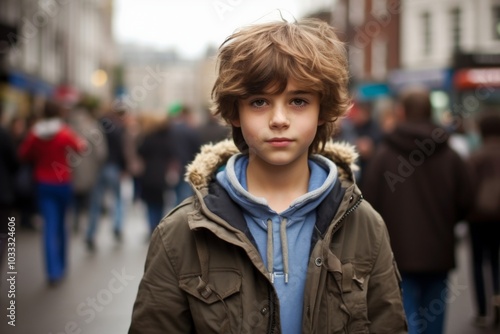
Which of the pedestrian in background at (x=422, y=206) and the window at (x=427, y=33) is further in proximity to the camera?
the window at (x=427, y=33)

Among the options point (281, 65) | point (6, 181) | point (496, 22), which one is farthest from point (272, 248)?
point (496, 22)

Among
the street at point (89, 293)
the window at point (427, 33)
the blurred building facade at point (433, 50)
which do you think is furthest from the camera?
the window at point (427, 33)

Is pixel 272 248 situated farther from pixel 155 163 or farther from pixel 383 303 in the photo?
pixel 155 163

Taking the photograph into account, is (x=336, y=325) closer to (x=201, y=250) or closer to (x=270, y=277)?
(x=270, y=277)

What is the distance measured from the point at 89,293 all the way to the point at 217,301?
19.1 feet

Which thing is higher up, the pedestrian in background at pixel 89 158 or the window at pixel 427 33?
the window at pixel 427 33

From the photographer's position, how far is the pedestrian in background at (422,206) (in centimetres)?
511

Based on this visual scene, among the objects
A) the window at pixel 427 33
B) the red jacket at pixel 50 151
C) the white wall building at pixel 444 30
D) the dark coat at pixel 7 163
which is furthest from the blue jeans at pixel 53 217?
the window at pixel 427 33

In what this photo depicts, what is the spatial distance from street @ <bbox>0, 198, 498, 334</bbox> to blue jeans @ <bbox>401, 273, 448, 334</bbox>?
65mm

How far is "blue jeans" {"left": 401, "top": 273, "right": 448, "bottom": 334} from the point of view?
5066 millimetres

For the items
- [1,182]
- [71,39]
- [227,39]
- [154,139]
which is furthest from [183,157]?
[71,39]

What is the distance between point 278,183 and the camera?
2.48 metres

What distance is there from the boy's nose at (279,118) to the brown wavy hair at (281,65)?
0.17 ft

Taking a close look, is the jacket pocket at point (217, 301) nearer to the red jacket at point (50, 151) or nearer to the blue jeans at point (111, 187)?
the red jacket at point (50, 151)
